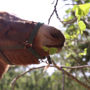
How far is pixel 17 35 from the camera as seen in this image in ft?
2.80

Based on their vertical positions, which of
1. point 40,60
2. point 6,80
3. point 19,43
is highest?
point 19,43

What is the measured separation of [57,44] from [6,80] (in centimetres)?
1547

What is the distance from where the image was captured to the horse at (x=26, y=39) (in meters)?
0.81

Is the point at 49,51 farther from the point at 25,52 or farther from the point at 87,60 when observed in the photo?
the point at 87,60

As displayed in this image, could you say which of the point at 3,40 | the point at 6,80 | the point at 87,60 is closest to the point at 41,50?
the point at 3,40

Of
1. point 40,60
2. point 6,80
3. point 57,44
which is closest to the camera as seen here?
point 57,44

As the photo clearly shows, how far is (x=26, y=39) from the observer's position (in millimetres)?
859

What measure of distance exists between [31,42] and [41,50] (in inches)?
2.5

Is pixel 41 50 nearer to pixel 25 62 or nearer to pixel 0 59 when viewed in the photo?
pixel 25 62

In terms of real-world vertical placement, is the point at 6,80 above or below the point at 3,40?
below

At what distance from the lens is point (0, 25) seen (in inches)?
32.9

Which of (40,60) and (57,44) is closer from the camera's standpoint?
(57,44)

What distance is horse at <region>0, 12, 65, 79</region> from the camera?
2.65ft

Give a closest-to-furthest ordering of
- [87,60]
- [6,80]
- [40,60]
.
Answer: [40,60]
[87,60]
[6,80]
